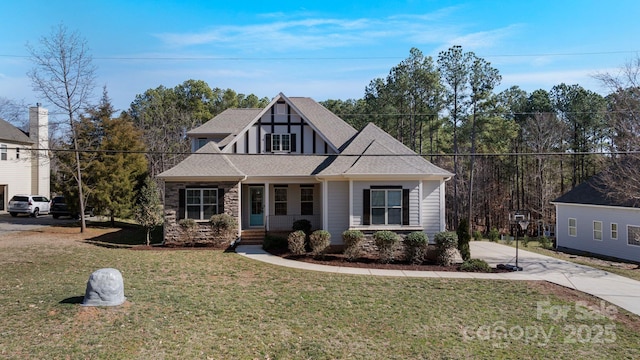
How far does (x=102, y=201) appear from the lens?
2138 cm

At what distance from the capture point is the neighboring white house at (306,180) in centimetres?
1516

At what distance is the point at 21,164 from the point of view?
100 ft

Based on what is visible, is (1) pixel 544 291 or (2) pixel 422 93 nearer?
(1) pixel 544 291

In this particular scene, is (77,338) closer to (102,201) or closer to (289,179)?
(289,179)

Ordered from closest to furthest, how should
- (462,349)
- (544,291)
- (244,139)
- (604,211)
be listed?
(462,349) < (544,291) < (244,139) < (604,211)

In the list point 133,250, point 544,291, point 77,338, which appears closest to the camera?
point 77,338

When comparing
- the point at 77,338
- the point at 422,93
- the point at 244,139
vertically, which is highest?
the point at 422,93

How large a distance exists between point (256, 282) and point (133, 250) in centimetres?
726

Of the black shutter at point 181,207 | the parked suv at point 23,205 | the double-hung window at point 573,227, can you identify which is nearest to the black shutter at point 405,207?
the black shutter at point 181,207

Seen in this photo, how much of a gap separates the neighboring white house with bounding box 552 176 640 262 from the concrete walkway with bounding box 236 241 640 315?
710 centimetres

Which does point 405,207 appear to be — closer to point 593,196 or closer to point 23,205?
point 593,196

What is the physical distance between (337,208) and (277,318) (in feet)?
27.1

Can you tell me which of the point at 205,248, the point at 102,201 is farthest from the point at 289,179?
the point at 102,201

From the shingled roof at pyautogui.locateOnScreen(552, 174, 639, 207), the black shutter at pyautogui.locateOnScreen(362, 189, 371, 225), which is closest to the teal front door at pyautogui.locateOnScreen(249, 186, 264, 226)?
the black shutter at pyautogui.locateOnScreen(362, 189, 371, 225)
